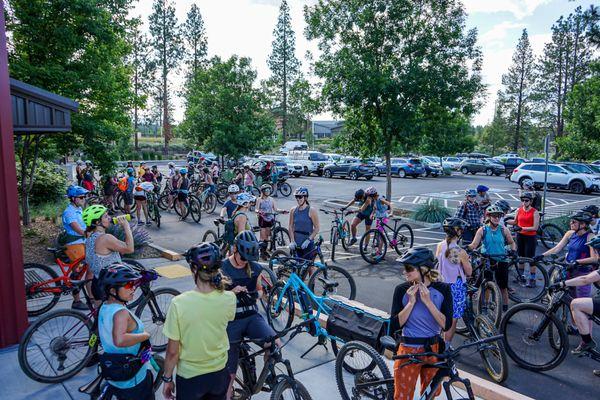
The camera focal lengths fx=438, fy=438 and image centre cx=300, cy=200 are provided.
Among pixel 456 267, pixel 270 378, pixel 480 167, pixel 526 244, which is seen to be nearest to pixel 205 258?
pixel 270 378

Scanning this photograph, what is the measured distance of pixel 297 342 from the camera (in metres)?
6.04

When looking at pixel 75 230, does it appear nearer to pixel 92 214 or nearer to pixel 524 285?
pixel 92 214

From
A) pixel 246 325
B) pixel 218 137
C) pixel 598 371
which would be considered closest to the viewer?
pixel 246 325

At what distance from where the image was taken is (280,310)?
6465 mm

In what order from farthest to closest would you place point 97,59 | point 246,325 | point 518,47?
point 518,47 < point 97,59 < point 246,325

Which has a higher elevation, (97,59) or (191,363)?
(97,59)

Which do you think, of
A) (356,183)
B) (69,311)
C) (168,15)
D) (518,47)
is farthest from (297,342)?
(518,47)

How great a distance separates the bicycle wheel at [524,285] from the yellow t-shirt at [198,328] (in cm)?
644

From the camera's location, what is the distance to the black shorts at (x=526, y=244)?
858cm

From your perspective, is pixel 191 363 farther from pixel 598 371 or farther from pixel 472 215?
pixel 472 215

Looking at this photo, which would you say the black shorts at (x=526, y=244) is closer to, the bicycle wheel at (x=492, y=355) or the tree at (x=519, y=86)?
the bicycle wheel at (x=492, y=355)

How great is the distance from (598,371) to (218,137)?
2217 cm

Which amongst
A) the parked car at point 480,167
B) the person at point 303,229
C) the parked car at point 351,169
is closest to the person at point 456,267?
the person at point 303,229

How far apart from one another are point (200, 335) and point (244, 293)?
102cm
